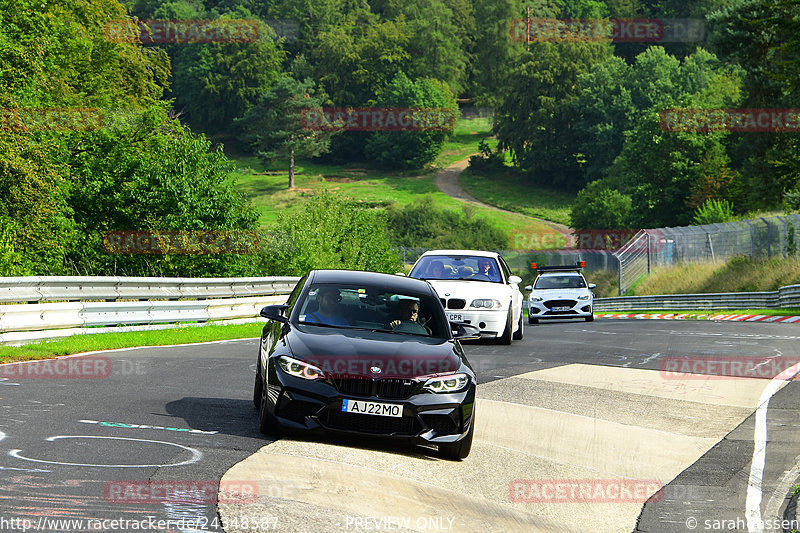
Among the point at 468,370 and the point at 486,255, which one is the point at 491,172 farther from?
the point at 468,370

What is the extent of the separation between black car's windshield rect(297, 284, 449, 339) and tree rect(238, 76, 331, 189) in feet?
411

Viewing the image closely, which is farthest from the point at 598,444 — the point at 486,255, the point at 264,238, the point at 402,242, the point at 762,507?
the point at 402,242

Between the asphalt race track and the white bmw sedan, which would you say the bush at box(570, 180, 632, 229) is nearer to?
the white bmw sedan

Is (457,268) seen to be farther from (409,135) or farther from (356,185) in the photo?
(409,135)

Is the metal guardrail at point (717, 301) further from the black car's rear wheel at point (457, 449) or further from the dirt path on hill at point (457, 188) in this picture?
the dirt path on hill at point (457, 188)

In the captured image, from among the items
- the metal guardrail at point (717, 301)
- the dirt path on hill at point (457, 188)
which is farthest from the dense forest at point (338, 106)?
the metal guardrail at point (717, 301)

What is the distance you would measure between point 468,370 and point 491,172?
131m

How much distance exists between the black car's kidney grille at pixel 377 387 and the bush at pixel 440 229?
90.3 metres

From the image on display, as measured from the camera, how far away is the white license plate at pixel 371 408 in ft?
26.6

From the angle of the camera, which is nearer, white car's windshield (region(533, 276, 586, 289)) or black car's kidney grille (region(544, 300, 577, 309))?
black car's kidney grille (region(544, 300, 577, 309))

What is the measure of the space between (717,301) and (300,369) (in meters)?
33.7

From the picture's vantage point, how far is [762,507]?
7578mm

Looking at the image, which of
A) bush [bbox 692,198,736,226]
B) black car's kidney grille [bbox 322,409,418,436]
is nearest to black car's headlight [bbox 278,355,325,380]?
black car's kidney grille [bbox 322,409,418,436]

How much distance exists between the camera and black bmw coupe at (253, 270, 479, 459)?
26.8ft
